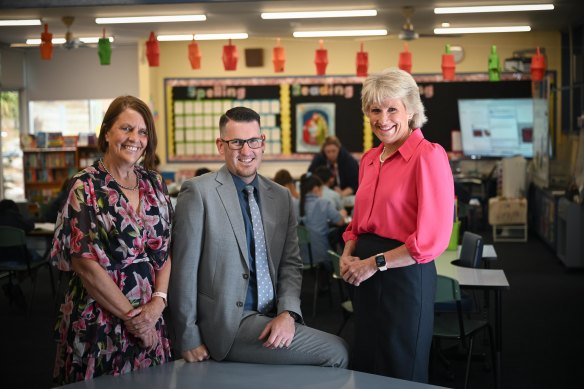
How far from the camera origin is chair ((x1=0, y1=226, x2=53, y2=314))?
727 centimetres

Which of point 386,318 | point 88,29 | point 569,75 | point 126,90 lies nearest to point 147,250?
point 386,318

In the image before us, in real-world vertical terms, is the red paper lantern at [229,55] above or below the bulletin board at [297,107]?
above

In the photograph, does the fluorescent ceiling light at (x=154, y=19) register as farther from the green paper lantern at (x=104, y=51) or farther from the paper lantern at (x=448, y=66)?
the paper lantern at (x=448, y=66)

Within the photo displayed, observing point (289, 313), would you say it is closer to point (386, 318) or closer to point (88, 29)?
point (386, 318)

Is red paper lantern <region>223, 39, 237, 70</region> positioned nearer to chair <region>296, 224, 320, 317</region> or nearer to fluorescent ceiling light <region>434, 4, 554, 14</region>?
fluorescent ceiling light <region>434, 4, 554, 14</region>

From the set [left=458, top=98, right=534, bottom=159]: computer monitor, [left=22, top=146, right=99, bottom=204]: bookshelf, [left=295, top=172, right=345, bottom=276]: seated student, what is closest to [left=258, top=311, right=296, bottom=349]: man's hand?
[left=295, top=172, right=345, bottom=276]: seated student

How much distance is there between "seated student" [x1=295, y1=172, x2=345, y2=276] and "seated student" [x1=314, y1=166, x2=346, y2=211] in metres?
0.52

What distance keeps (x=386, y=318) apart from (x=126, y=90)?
39.0 feet

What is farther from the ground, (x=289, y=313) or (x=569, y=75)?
(x=569, y=75)

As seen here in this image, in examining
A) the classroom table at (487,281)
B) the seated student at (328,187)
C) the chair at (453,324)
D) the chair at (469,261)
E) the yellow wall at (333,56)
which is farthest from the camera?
the yellow wall at (333,56)

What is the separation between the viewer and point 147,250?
3.01 m

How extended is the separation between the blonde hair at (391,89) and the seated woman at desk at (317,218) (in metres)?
4.60

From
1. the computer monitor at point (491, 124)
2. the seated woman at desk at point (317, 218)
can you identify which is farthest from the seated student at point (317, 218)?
the computer monitor at point (491, 124)

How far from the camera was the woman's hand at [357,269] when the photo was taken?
2986 mm
